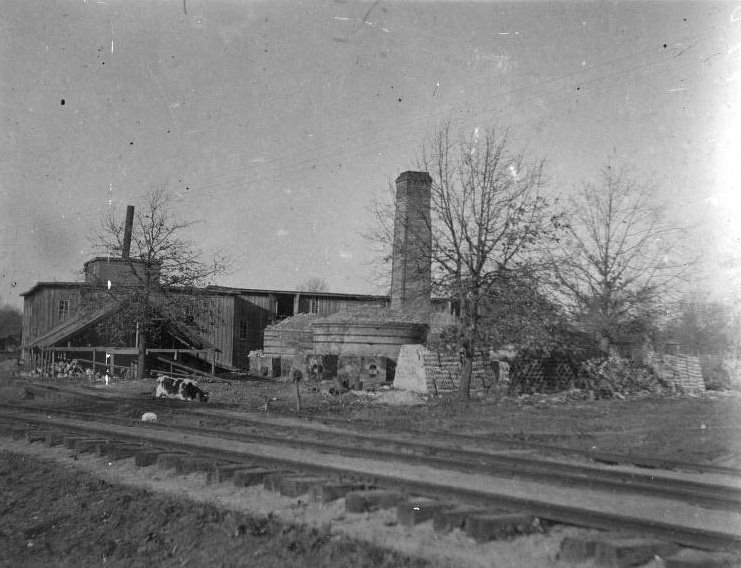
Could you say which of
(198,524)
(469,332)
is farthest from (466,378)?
(198,524)

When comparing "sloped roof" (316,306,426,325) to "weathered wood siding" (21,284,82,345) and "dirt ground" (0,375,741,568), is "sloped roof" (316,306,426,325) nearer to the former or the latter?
"dirt ground" (0,375,741,568)

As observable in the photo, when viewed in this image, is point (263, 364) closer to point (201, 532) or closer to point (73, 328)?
point (73, 328)

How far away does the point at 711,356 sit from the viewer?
34.6 m

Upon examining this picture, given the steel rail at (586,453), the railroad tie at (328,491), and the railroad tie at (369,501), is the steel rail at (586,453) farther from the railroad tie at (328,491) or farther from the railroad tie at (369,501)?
the railroad tie at (369,501)

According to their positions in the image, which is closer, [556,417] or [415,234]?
[556,417]

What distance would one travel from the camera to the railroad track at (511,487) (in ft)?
20.9

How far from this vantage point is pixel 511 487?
8.36 m

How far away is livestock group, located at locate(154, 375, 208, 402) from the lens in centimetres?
2248

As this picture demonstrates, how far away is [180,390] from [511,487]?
53.8ft

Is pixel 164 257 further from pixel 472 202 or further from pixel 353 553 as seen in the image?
pixel 353 553

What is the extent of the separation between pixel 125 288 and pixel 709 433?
978 inches

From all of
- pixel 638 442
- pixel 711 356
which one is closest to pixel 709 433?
pixel 638 442

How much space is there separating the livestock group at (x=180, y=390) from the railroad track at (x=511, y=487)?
31.3ft

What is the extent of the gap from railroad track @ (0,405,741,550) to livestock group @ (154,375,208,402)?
31.3 feet
